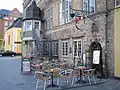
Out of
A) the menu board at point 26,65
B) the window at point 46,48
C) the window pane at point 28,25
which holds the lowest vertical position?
the menu board at point 26,65

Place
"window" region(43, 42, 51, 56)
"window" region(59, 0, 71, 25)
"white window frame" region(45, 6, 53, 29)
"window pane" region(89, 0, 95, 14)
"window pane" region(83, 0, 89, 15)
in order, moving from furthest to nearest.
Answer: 1. "window" region(43, 42, 51, 56)
2. "white window frame" region(45, 6, 53, 29)
3. "window" region(59, 0, 71, 25)
4. "window pane" region(83, 0, 89, 15)
5. "window pane" region(89, 0, 95, 14)

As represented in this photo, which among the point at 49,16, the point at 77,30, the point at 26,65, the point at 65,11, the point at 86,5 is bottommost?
the point at 26,65

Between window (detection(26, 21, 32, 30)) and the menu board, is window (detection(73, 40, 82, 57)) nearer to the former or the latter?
the menu board

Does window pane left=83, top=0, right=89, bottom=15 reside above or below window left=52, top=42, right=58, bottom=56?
above

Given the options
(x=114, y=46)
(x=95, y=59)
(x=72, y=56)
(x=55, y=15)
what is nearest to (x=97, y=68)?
(x=95, y=59)

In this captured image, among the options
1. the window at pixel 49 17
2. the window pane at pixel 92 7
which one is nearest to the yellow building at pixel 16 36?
the window at pixel 49 17

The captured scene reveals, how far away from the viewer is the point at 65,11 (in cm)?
2039

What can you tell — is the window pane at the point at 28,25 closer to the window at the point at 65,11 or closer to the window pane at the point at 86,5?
the window at the point at 65,11

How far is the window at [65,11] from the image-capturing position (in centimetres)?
1979

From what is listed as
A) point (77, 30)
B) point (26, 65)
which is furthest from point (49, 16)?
point (26, 65)

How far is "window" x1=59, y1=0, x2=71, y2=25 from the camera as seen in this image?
19792mm

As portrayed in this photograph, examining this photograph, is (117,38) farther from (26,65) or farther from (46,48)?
(46,48)

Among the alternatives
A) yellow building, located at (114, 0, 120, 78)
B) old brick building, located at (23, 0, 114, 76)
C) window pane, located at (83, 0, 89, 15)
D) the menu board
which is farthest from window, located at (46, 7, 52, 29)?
yellow building, located at (114, 0, 120, 78)

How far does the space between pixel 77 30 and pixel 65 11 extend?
3.59 metres
